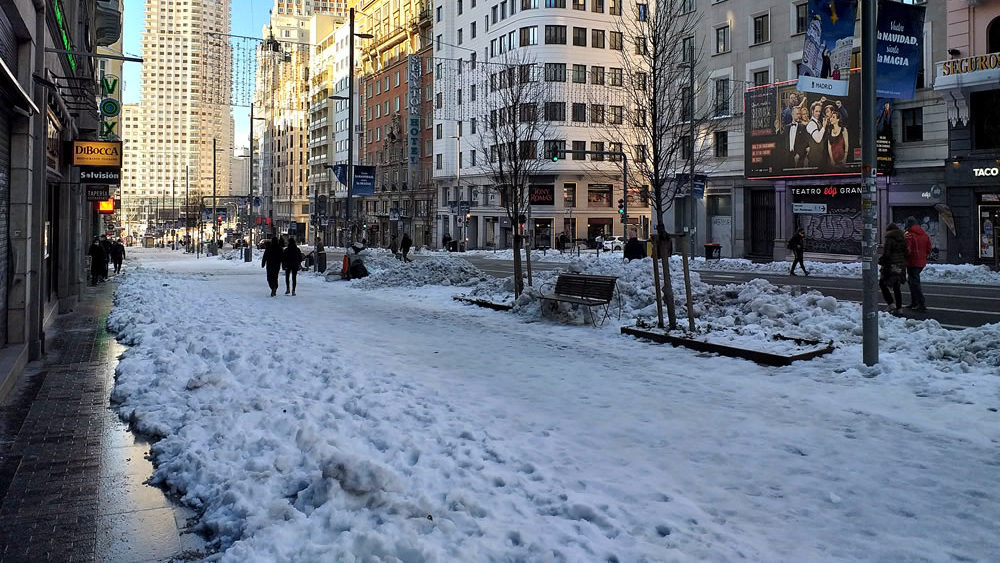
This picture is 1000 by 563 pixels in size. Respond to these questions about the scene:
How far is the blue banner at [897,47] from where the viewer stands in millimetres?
9891

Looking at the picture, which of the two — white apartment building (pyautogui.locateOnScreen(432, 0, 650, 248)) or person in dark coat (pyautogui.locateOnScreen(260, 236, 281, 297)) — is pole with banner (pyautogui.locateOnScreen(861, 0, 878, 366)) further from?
white apartment building (pyautogui.locateOnScreen(432, 0, 650, 248))

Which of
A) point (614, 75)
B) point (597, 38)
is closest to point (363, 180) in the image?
point (614, 75)

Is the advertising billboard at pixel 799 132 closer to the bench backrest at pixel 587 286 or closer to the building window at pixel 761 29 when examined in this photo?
the building window at pixel 761 29

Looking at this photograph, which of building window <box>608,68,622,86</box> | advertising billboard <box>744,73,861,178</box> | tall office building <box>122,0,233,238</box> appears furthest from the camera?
tall office building <box>122,0,233,238</box>

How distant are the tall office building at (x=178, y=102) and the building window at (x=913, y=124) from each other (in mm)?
133588

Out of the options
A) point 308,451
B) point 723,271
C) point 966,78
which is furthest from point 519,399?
point 966,78

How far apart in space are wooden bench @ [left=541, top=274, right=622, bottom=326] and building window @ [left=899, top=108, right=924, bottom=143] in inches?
996

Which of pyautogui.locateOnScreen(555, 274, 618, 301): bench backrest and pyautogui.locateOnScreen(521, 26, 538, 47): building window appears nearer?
pyautogui.locateOnScreen(555, 274, 618, 301): bench backrest

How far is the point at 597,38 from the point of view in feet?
209

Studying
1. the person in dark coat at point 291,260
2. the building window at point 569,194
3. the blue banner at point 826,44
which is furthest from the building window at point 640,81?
the building window at point 569,194

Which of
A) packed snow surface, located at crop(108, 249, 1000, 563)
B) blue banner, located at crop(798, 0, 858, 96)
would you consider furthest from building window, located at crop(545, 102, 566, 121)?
blue banner, located at crop(798, 0, 858, 96)

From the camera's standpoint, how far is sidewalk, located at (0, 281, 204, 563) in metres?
4.55

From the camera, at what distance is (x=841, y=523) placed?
4.74m

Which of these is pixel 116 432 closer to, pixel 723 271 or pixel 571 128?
pixel 723 271
